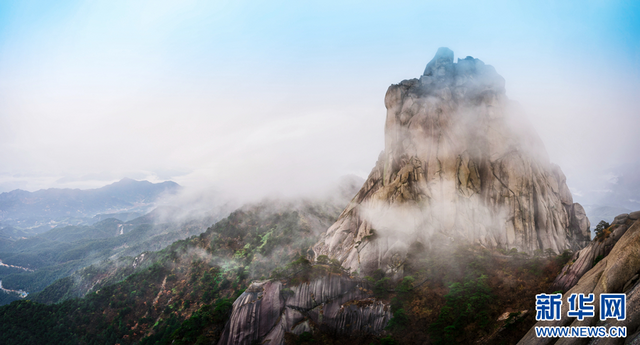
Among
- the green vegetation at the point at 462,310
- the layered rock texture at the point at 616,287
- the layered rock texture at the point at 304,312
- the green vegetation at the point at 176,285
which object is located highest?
the layered rock texture at the point at 616,287

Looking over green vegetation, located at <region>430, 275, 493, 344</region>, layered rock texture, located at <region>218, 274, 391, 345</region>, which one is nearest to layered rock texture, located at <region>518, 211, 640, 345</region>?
green vegetation, located at <region>430, 275, 493, 344</region>

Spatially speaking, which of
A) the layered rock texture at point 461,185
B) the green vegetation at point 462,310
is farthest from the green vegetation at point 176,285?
the green vegetation at point 462,310

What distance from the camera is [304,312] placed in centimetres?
→ 3303

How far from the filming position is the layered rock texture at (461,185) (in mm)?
44062

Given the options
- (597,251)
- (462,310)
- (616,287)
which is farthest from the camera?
(462,310)

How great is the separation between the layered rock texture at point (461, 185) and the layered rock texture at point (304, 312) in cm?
1019

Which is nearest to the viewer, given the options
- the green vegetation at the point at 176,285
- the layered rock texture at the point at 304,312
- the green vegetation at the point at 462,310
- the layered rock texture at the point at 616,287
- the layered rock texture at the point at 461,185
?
the layered rock texture at the point at 616,287

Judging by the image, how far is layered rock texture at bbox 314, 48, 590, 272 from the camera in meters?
44.1

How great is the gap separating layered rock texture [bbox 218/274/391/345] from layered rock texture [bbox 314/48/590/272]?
10.2 meters

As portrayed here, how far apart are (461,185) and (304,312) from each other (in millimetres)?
36476

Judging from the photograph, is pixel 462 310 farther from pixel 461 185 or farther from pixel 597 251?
pixel 461 185

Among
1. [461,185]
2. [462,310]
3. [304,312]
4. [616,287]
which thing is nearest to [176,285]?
[304,312]

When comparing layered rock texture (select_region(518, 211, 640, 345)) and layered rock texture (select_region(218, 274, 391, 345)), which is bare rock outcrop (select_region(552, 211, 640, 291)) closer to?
layered rock texture (select_region(518, 211, 640, 345))

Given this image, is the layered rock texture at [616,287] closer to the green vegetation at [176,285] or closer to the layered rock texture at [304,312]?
Answer: the layered rock texture at [304,312]
